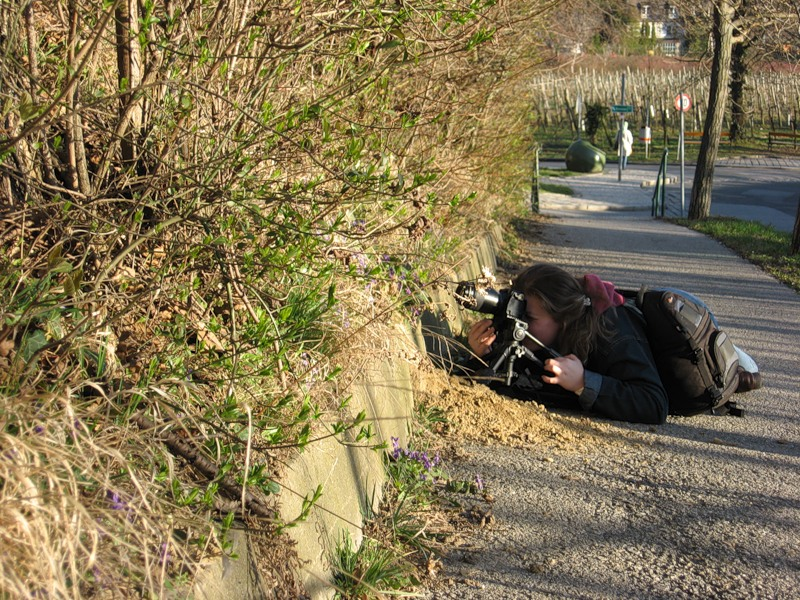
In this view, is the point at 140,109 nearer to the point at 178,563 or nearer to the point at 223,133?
the point at 223,133

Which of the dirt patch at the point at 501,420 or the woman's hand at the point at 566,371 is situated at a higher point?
the woman's hand at the point at 566,371

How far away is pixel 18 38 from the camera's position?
10.4ft

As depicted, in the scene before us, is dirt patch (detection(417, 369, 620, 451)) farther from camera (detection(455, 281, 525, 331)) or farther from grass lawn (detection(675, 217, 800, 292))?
grass lawn (detection(675, 217, 800, 292))

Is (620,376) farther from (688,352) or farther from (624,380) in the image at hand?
(688,352)

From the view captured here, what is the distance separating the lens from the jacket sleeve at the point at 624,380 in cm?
496

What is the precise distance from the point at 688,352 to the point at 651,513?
1353 millimetres

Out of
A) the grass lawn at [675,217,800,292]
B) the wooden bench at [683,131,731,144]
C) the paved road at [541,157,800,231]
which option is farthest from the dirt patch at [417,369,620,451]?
the wooden bench at [683,131,731,144]

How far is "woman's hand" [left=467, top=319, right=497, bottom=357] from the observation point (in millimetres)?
5117

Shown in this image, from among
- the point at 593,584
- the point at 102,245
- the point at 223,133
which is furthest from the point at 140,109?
the point at 593,584

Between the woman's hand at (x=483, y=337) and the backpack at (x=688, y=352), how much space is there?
36.9 inches

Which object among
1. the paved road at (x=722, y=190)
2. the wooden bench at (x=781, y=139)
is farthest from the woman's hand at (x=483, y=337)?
the wooden bench at (x=781, y=139)

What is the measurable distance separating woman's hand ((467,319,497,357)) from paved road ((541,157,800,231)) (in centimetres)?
1668

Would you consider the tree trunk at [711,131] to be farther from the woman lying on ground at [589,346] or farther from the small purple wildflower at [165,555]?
the small purple wildflower at [165,555]

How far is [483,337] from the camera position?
16.8 feet
